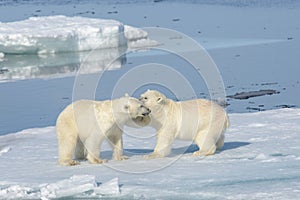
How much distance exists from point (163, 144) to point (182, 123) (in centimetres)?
21

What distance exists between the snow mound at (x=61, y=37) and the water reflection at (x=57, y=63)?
140 mm

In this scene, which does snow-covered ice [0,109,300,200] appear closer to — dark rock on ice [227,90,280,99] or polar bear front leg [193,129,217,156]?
polar bear front leg [193,129,217,156]

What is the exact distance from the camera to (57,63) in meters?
13.4

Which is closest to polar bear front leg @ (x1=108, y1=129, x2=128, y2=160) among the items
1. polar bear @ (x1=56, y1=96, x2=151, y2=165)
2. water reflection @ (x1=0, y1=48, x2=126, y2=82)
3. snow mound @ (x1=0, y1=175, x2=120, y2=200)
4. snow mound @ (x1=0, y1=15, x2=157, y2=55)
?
polar bear @ (x1=56, y1=96, x2=151, y2=165)

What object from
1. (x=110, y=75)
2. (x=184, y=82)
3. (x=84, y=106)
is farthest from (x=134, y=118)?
(x=110, y=75)

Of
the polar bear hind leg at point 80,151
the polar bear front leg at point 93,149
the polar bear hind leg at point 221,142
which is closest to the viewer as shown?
the polar bear front leg at point 93,149

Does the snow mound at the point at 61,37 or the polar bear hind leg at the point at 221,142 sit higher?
the polar bear hind leg at the point at 221,142

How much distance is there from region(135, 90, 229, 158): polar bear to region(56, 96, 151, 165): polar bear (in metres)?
0.21

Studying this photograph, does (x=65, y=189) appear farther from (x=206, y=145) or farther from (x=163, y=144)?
(x=206, y=145)

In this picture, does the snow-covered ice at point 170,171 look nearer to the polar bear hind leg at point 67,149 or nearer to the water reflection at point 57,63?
the polar bear hind leg at point 67,149

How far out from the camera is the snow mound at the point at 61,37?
551 inches

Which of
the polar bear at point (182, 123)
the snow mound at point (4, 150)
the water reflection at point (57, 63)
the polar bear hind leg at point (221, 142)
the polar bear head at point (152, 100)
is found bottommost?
the water reflection at point (57, 63)

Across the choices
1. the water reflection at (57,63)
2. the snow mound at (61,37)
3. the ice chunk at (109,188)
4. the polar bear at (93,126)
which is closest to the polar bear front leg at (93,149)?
the polar bear at (93,126)

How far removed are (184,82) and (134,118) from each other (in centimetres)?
566
